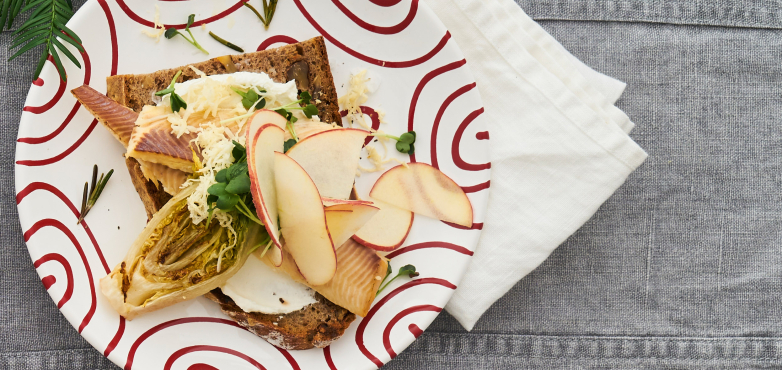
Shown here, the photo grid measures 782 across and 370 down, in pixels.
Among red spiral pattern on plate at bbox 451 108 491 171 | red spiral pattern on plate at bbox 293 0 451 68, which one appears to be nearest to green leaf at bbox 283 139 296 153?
red spiral pattern on plate at bbox 293 0 451 68

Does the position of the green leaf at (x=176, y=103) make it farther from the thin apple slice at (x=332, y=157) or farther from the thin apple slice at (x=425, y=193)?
the thin apple slice at (x=425, y=193)

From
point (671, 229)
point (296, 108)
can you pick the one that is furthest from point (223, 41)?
point (671, 229)

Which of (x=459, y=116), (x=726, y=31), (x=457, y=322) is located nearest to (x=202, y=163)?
(x=459, y=116)

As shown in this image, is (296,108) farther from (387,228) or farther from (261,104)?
(387,228)

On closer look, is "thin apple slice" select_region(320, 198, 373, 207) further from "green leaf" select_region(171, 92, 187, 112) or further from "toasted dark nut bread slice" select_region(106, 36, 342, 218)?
"green leaf" select_region(171, 92, 187, 112)

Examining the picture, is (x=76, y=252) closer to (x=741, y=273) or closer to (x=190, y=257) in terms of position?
(x=190, y=257)
